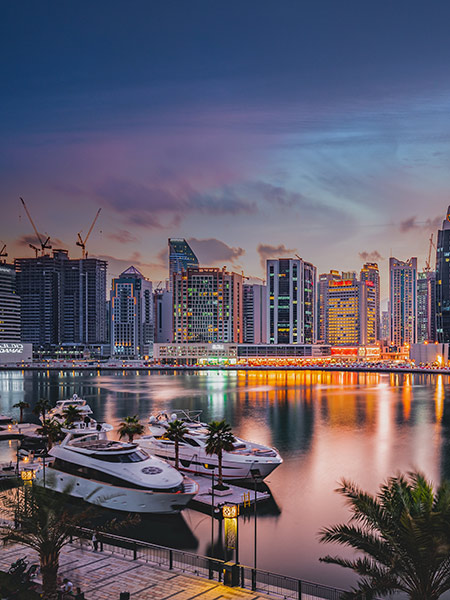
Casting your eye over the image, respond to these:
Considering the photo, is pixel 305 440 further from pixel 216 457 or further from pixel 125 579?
pixel 125 579

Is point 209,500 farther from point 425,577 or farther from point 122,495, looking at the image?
point 425,577

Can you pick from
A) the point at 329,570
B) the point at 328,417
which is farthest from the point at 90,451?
the point at 328,417

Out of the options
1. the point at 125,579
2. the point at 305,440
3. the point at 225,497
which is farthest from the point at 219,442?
the point at 305,440

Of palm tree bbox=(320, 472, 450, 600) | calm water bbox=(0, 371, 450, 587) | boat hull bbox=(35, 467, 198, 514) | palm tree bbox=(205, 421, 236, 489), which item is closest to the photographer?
palm tree bbox=(320, 472, 450, 600)

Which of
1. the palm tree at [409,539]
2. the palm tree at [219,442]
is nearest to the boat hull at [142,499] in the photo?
the palm tree at [219,442]

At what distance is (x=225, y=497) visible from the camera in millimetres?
40281

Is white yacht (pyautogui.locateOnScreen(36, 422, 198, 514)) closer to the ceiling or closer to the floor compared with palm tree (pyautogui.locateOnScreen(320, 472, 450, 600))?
closer to the floor

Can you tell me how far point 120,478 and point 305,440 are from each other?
1633 inches

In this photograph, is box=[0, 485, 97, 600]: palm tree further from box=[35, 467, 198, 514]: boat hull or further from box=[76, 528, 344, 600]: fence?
box=[35, 467, 198, 514]: boat hull

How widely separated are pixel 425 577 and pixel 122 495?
23198 mm

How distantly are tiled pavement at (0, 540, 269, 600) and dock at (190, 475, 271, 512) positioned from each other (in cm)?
1432

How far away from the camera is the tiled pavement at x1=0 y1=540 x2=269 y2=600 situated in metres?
21.3

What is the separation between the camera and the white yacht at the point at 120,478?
36.0 m

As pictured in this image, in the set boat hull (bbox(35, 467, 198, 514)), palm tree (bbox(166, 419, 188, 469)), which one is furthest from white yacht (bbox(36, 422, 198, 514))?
palm tree (bbox(166, 419, 188, 469))
